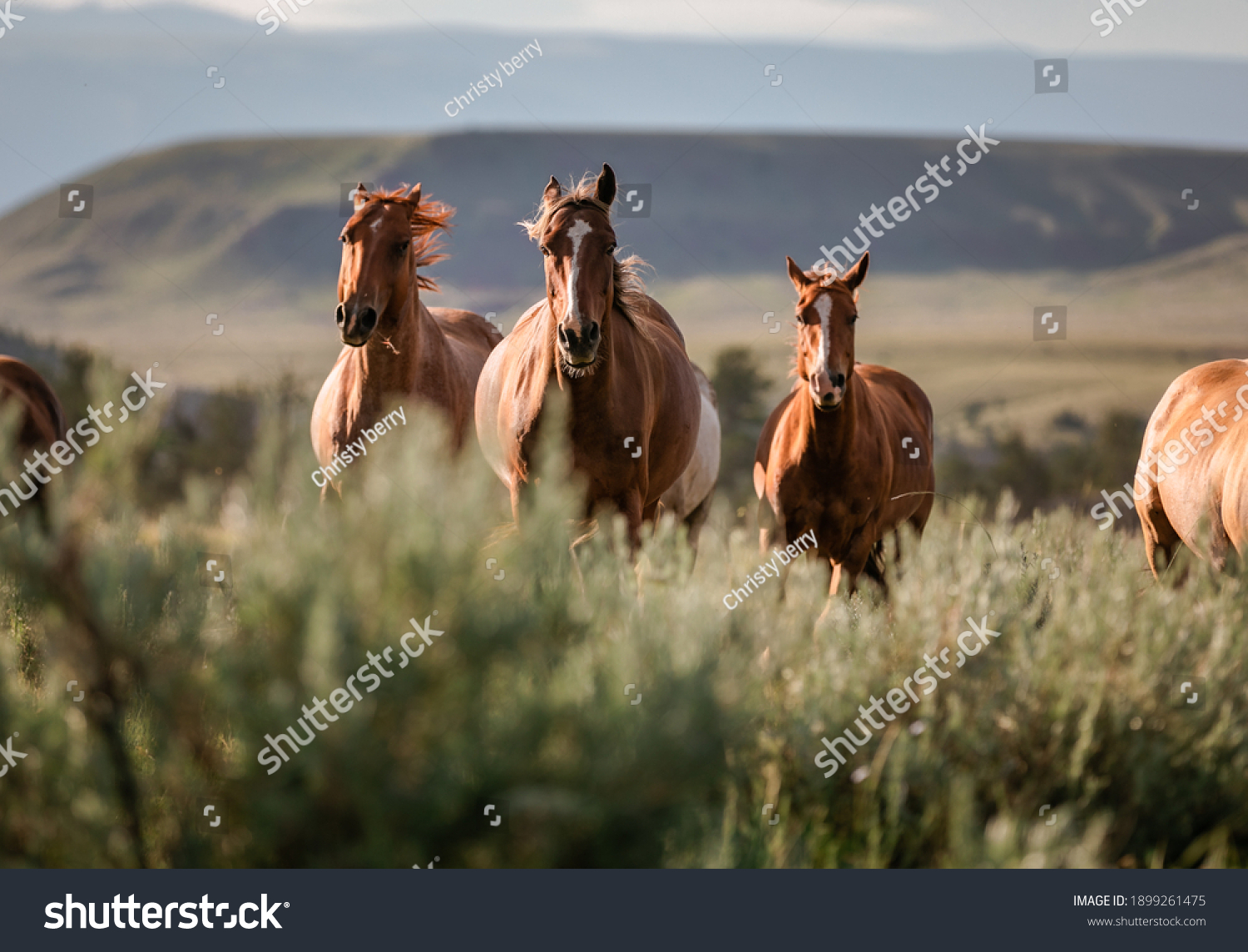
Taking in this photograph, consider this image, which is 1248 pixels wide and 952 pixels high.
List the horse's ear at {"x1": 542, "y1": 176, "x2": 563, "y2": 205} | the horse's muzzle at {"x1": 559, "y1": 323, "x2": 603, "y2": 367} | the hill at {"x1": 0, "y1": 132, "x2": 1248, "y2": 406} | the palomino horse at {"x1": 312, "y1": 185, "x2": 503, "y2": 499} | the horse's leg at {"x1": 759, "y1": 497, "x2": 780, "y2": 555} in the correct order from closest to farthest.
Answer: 1. the horse's muzzle at {"x1": 559, "y1": 323, "x2": 603, "y2": 367}
2. the horse's ear at {"x1": 542, "y1": 176, "x2": 563, "y2": 205}
3. the palomino horse at {"x1": 312, "y1": 185, "x2": 503, "y2": 499}
4. the horse's leg at {"x1": 759, "y1": 497, "x2": 780, "y2": 555}
5. the hill at {"x1": 0, "y1": 132, "x2": 1248, "y2": 406}

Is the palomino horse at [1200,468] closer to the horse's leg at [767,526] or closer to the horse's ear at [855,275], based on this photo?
the horse's ear at [855,275]

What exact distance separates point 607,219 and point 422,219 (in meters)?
1.99

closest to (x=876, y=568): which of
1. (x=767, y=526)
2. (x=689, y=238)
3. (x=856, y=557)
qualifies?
(x=856, y=557)

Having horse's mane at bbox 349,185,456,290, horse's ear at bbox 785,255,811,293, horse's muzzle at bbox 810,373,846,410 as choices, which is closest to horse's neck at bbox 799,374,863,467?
horse's muzzle at bbox 810,373,846,410

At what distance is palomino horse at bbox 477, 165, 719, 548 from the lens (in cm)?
521

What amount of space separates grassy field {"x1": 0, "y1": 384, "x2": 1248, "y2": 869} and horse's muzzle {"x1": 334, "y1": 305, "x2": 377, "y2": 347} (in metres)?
2.81

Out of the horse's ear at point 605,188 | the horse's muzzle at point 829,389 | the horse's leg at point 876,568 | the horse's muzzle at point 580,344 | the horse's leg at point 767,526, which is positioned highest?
the horse's ear at point 605,188

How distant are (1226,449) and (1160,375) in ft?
203

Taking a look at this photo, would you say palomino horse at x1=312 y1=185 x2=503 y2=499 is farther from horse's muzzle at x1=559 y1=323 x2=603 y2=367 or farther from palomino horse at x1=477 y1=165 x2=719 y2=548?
horse's muzzle at x1=559 y1=323 x2=603 y2=367

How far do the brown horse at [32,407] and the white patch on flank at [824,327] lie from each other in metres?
5.28

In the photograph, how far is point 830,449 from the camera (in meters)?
6.56

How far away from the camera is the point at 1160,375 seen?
6016 cm

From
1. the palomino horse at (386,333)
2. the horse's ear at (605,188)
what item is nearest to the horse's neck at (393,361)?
the palomino horse at (386,333)

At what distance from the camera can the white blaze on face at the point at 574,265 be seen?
5012 mm
